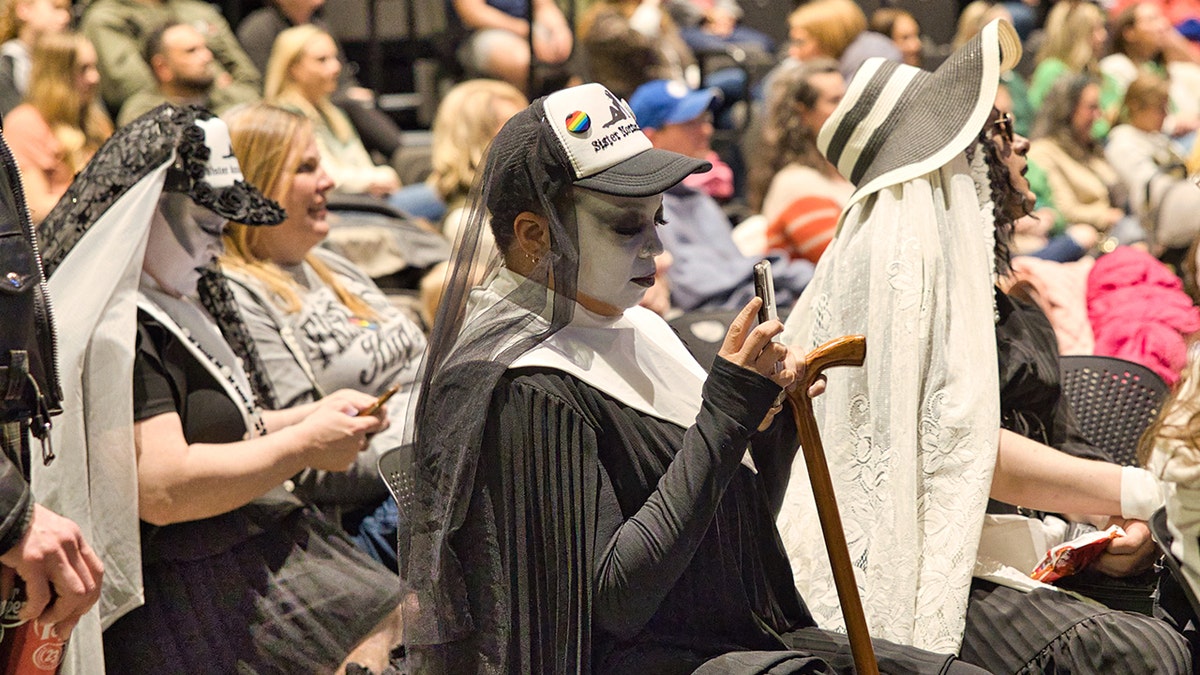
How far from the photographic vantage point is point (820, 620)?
8.48ft

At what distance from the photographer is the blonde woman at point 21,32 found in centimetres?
571

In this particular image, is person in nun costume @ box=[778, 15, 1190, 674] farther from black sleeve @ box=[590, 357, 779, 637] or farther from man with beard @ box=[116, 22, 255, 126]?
man with beard @ box=[116, 22, 255, 126]

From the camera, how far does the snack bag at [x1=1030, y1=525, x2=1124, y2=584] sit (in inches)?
103

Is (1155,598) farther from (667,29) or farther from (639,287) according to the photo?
(667,29)

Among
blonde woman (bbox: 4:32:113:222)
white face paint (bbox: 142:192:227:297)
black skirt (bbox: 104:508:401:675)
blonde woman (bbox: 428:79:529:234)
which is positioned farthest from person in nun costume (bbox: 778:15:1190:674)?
blonde woman (bbox: 4:32:113:222)

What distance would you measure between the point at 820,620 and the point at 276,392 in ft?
4.30

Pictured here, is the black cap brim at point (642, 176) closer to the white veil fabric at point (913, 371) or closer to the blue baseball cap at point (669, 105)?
the white veil fabric at point (913, 371)

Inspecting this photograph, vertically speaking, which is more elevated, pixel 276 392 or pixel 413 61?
pixel 276 392

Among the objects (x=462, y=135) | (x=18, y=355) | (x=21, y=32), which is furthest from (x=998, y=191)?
(x=21, y=32)

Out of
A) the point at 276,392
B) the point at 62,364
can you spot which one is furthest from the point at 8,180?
the point at 276,392

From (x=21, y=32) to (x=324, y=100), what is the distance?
4.14 feet

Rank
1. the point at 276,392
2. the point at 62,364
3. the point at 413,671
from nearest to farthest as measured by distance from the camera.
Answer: the point at 413,671 → the point at 62,364 → the point at 276,392

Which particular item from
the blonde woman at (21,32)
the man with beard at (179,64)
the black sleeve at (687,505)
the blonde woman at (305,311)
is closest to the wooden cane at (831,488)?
the black sleeve at (687,505)

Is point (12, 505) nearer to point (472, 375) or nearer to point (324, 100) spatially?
point (472, 375)
